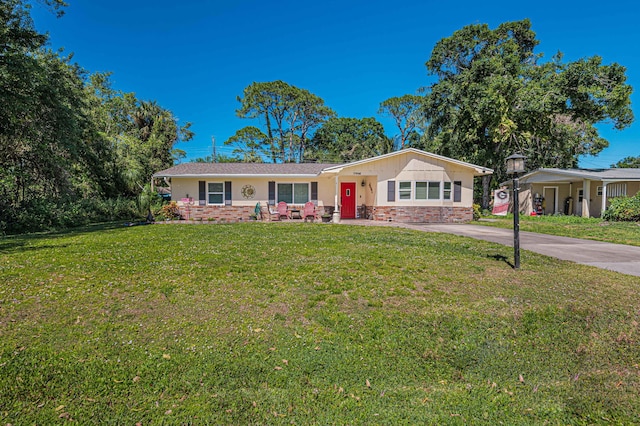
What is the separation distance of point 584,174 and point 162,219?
2407cm

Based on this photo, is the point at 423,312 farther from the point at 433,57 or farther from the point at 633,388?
the point at 433,57

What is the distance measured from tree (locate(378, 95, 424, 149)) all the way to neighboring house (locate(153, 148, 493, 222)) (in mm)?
21540

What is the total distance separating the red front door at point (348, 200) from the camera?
17.8 m

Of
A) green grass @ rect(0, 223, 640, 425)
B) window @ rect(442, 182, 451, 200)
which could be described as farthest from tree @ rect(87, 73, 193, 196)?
window @ rect(442, 182, 451, 200)

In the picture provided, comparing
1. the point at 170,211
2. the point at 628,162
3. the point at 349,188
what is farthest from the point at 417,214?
the point at 628,162

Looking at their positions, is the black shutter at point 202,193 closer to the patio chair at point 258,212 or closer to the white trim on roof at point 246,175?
the white trim on roof at point 246,175

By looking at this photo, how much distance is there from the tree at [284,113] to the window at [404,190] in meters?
22.6

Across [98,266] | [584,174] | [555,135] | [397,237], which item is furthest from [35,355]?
[555,135]

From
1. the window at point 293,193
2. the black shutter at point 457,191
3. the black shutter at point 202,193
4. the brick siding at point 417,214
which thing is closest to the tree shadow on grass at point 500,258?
the brick siding at point 417,214

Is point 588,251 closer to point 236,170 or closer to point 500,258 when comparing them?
point 500,258

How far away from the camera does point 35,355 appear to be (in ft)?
10.8

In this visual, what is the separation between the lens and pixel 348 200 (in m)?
17.9

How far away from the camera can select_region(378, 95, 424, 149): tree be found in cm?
3681

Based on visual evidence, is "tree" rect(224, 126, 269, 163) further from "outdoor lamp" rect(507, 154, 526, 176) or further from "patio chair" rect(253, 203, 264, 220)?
"outdoor lamp" rect(507, 154, 526, 176)
